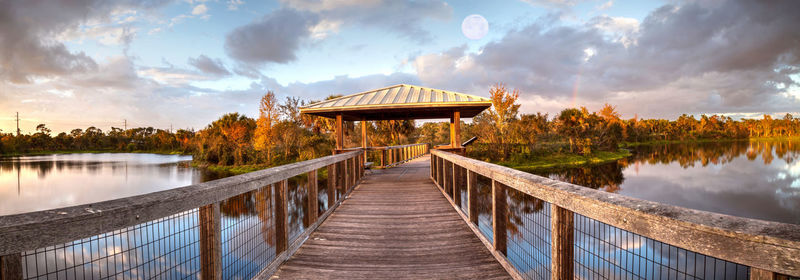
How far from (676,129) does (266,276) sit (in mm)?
103495

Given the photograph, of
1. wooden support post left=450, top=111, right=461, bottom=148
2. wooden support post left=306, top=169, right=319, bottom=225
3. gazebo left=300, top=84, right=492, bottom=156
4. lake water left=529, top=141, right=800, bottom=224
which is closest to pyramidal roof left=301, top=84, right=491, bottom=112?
gazebo left=300, top=84, right=492, bottom=156

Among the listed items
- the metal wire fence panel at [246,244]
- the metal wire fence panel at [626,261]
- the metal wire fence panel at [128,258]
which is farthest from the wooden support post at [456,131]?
the metal wire fence panel at [128,258]

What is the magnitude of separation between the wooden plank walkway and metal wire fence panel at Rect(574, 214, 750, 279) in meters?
1.02

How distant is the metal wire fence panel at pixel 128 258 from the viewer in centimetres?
156

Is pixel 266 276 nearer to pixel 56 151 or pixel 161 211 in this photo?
pixel 161 211

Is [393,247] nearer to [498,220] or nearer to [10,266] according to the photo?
[498,220]

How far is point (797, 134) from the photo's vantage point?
90812 millimetres

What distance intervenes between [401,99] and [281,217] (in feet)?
22.6

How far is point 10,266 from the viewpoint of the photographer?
3.73 feet

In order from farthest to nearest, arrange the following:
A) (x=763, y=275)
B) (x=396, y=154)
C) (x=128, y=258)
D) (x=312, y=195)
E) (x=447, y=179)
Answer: (x=396, y=154)
(x=447, y=179)
(x=128, y=258)
(x=312, y=195)
(x=763, y=275)

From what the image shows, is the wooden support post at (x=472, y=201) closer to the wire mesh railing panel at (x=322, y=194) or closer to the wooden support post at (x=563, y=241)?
the wooden support post at (x=563, y=241)

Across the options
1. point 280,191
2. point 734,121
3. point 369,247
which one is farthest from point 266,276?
point 734,121

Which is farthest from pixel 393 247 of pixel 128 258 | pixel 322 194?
pixel 322 194

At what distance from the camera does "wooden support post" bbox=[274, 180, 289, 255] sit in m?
2.90
